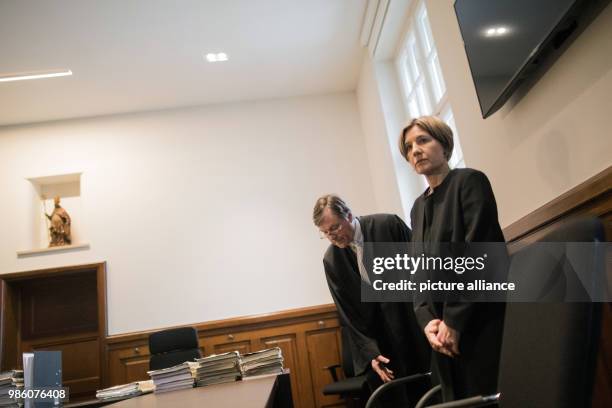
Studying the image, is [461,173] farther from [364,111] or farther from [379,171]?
[364,111]

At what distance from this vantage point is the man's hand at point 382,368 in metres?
1.94

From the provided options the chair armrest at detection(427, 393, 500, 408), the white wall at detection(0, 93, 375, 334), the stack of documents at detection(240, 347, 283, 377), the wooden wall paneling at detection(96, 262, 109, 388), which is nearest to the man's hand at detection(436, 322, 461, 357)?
the chair armrest at detection(427, 393, 500, 408)

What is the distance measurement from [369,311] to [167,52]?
10.6 feet

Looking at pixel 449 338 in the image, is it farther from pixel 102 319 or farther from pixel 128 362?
pixel 102 319

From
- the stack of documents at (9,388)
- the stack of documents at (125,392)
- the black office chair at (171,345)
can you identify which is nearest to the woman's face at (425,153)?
the stack of documents at (125,392)

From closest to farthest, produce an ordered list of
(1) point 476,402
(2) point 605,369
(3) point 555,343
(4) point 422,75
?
(3) point 555,343 < (1) point 476,402 < (2) point 605,369 < (4) point 422,75

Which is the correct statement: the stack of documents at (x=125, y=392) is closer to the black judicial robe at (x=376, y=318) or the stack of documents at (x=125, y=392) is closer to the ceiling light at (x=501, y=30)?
the black judicial robe at (x=376, y=318)

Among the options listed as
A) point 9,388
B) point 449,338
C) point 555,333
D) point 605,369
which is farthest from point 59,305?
point 555,333

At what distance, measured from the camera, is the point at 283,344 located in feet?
14.9

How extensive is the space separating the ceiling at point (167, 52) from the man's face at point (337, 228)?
240 cm

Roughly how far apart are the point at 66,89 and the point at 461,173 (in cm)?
444

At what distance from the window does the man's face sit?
52.8 inches

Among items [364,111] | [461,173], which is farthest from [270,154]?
[461,173]

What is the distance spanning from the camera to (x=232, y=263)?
498 cm
